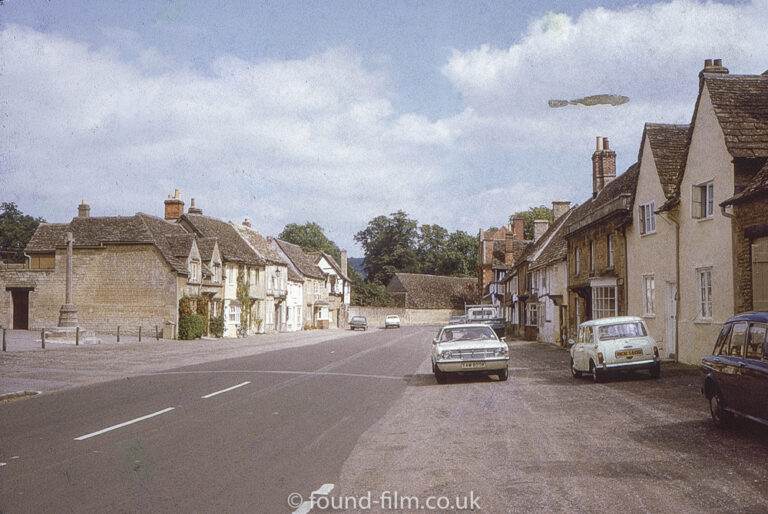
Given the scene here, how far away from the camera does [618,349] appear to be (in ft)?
56.3

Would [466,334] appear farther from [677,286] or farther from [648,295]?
[648,295]

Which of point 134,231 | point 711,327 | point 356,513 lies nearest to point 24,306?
point 134,231

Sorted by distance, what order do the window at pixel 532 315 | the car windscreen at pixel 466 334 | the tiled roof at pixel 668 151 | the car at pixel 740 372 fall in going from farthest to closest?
the window at pixel 532 315 < the tiled roof at pixel 668 151 < the car windscreen at pixel 466 334 < the car at pixel 740 372

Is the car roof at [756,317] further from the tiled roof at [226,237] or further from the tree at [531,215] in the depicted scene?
the tree at [531,215]

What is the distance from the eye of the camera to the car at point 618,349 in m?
17.1

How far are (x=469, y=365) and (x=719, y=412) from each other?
8.13 metres

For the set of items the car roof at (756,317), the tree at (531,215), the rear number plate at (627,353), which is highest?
the tree at (531,215)

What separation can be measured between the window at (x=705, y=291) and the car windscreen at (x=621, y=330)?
144 inches

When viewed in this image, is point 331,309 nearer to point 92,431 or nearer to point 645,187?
point 645,187

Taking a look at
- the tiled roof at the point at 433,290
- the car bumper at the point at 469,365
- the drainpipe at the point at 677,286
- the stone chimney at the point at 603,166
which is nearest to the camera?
the car bumper at the point at 469,365

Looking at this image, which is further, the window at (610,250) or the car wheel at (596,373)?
the window at (610,250)

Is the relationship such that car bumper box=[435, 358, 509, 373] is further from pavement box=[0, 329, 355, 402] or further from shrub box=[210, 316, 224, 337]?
shrub box=[210, 316, 224, 337]

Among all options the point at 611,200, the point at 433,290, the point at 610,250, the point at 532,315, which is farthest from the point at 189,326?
the point at 433,290

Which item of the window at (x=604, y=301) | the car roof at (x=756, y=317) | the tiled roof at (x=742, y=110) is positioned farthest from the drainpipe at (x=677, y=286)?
the car roof at (x=756, y=317)
